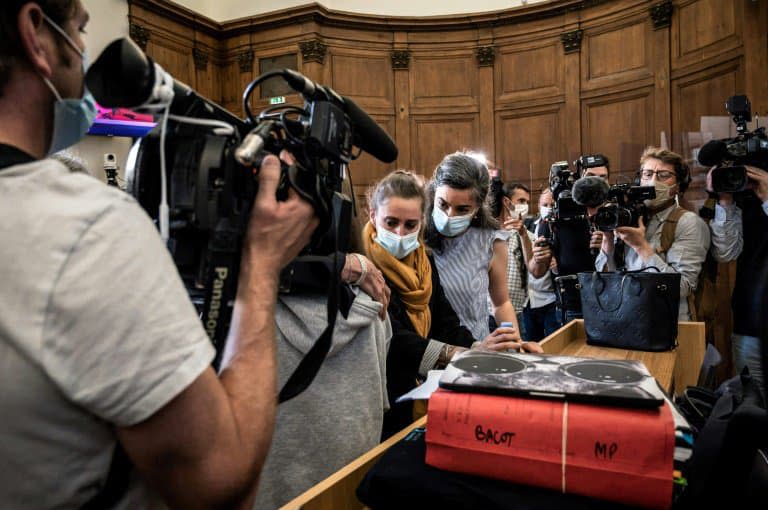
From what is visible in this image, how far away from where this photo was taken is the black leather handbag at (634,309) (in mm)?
1804

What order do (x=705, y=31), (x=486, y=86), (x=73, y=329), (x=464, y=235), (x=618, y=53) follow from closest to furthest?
(x=73, y=329)
(x=464, y=235)
(x=705, y=31)
(x=618, y=53)
(x=486, y=86)

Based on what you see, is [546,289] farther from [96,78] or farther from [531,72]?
[531,72]

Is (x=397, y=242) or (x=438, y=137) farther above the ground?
(x=438, y=137)

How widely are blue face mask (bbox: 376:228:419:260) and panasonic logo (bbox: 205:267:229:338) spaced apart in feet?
3.12

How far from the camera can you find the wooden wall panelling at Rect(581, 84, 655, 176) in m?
5.67

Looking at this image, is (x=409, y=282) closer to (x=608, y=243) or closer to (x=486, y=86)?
(x=608, y=243)

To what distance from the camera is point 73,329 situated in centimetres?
47

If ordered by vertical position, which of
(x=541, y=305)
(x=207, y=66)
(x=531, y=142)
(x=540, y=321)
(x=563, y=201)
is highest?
(x=207, y=66)

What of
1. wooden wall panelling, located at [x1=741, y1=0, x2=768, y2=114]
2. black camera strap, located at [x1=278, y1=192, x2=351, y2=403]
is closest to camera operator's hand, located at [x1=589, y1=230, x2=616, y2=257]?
black camera strap, located at [x1=278, y1=192, x2=351, y2=403]

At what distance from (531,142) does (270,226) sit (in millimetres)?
6196

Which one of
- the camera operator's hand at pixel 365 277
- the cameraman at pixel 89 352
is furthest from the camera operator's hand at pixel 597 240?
the cameraman at pixel 89 352

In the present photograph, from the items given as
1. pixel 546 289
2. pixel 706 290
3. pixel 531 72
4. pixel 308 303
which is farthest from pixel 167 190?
pixel 531 72

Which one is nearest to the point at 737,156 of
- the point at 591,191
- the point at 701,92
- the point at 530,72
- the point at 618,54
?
the point at 591,191

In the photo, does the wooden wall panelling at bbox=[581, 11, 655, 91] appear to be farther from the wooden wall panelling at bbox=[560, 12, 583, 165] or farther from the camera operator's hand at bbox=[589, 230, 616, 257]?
the camera operator's hand at bbox=[589, 230, 616, 257]
